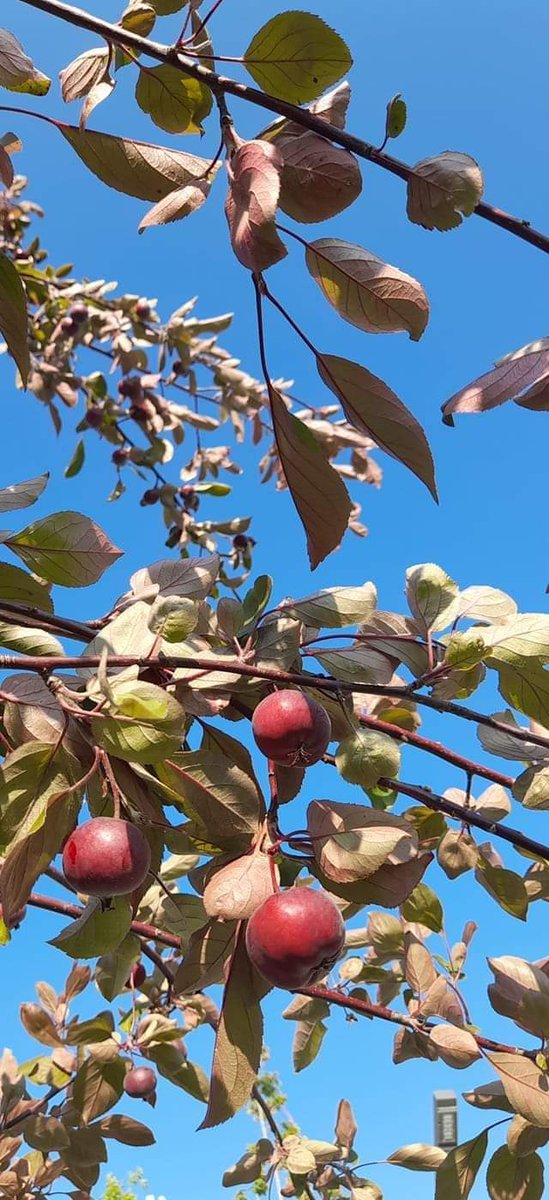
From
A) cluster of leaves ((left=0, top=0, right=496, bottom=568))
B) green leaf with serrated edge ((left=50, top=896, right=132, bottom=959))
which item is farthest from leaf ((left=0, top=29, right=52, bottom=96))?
green leaf with serrated edge ((left=50, top=896, right=132, bottom=959))

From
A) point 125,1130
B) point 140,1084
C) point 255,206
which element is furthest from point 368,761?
point 140,1084

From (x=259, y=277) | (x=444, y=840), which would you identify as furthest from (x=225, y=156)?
(x=444, y=840)

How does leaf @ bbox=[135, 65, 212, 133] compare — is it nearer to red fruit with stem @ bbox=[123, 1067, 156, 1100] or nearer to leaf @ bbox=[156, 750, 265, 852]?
leaf @ bbox=[156, 750, 265, 852]

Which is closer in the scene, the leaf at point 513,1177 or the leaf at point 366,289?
the leaf at point 366,289

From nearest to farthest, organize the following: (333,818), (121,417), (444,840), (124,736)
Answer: (124,736)
(333,818)
(444,840)
(121,417)

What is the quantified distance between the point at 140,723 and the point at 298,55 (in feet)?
2.81

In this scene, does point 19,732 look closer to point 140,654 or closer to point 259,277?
point 140,654

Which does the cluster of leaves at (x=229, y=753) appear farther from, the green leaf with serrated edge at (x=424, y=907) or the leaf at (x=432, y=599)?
the green leaf with serrated edge at (x=424, y=907)

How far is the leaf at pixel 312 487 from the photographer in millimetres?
1136

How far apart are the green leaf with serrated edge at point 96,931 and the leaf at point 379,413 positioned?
64cm

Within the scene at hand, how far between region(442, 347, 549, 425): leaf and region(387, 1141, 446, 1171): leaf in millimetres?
2360

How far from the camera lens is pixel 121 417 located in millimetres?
4355

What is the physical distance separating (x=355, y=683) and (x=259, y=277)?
0.53 meters

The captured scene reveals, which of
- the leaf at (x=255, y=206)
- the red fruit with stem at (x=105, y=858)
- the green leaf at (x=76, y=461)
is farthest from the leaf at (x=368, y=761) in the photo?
the green leaf at (x=76, y=461)
